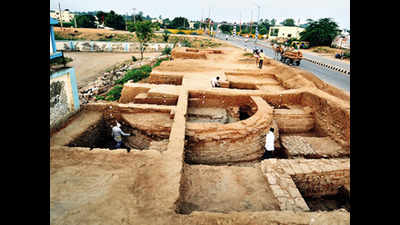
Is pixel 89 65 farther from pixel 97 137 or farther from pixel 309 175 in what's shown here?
pixel 309 175

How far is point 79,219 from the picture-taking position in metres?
3.65

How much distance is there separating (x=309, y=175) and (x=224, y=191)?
8.04 feet

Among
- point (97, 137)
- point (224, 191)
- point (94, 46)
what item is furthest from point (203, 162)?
point (94, 46)

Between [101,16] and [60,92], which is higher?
[101,16]

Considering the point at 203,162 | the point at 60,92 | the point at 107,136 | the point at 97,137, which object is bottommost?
the point at 203,162

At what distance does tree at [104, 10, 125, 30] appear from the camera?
5538 cm

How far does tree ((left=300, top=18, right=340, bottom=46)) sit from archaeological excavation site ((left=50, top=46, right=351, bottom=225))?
23.0m

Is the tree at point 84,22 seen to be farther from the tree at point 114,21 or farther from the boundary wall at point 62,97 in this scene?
the boundary wall at point 62,97

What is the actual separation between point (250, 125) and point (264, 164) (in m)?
1.95

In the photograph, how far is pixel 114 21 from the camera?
55.5 metres

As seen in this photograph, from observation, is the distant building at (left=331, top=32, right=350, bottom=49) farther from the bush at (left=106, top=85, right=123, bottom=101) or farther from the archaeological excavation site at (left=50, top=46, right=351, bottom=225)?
the bush at (left=106, top=85, right=123, bottom=101)
